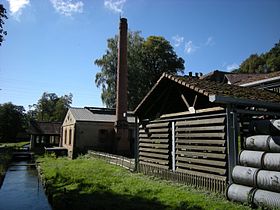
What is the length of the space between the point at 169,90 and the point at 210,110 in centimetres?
336

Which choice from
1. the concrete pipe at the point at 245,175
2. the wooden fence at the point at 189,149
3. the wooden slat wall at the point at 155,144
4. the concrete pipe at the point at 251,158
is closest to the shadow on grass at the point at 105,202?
the concrete pipe at the point at 245,175

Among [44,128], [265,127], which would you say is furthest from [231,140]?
[44,128]

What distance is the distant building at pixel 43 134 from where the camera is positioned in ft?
142

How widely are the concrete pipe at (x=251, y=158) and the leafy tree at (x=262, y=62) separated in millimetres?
44438

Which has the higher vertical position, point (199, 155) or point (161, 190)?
point (199, 155)

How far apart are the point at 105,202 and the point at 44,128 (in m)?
37.8

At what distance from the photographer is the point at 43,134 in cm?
4375

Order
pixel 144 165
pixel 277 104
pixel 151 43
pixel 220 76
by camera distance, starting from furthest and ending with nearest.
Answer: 1. pixel 151 43
2. pixel 220 76
3. pixel 144 165
4. pixel 277 104

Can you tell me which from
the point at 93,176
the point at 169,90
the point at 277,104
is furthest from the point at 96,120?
the point at 277,104

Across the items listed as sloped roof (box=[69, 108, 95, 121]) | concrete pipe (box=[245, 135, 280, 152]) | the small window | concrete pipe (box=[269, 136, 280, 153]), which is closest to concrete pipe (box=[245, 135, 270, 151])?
concrete pipe (box=[245, 135, 280, 152])

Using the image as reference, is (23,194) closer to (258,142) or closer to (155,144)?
(155,144)

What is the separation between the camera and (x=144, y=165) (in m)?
14.9

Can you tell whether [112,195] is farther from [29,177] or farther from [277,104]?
[29,177]

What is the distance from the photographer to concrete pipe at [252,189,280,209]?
7252 millimetres
